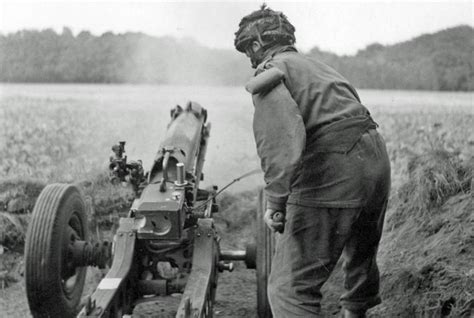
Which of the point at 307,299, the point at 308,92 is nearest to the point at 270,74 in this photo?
the point at 308,92

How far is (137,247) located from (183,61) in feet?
28.5

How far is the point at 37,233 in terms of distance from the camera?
454 centimetres

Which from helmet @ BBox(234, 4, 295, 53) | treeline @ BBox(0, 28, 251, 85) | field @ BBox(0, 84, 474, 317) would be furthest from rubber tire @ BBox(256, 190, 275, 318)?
treeline @ BBox(0, 28, 251, 85)

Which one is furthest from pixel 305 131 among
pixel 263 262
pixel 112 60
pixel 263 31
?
pixel 112 60

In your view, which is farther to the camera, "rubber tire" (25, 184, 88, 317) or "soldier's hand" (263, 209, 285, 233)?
"rubber tire" (25, 184, 88, 317)

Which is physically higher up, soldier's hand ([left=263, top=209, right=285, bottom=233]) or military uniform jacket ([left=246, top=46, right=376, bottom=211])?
military uniform jacket ([left=246, top=46, right=376, bottom=211])

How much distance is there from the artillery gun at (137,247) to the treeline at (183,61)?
4.99 meters

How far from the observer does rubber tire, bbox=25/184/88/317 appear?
4.49 metres

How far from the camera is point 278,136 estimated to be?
3234 mm

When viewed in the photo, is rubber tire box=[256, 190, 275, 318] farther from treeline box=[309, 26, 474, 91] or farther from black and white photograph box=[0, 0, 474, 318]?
treeline box=[309, 26, 474, 91]

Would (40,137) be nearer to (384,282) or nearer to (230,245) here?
(230,245)

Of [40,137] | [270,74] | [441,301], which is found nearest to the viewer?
[270,74]

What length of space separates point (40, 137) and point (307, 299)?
6965 millimetres

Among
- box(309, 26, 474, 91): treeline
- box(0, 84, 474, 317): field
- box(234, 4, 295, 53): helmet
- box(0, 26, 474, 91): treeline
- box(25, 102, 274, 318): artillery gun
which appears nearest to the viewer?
box(234, 4, 295, 53): helmet
